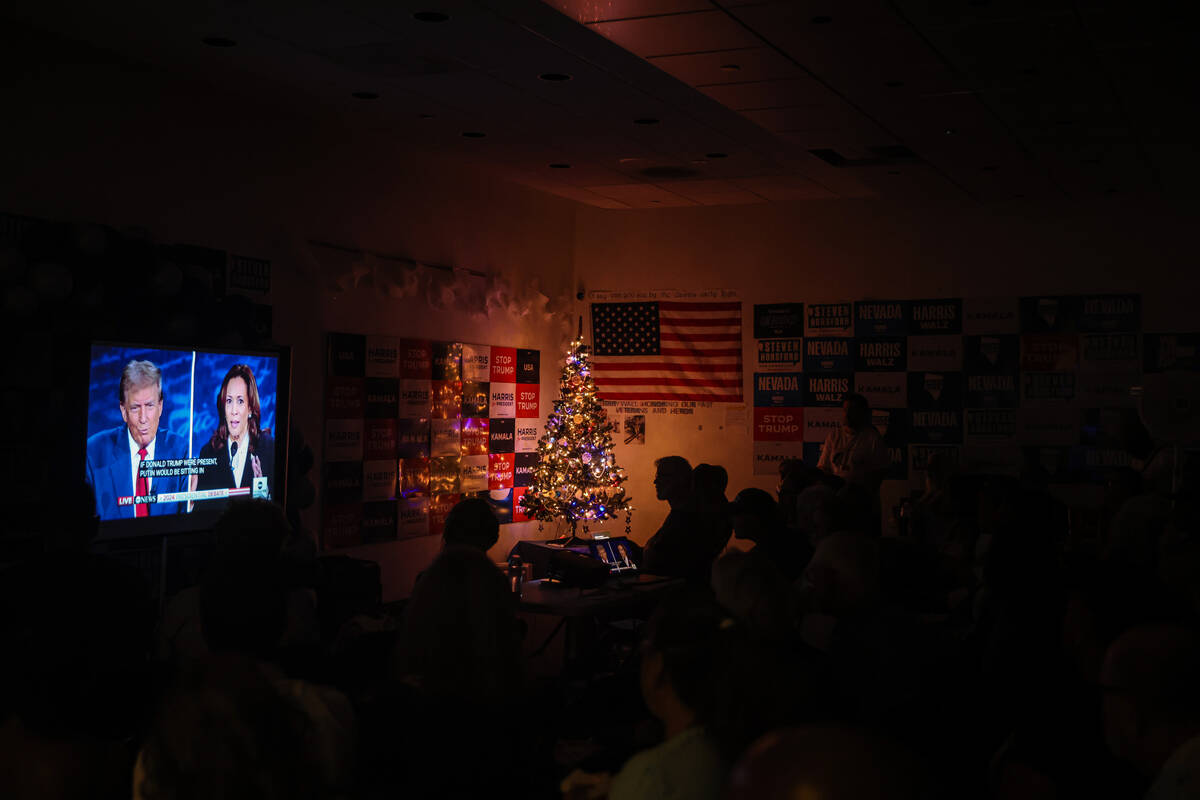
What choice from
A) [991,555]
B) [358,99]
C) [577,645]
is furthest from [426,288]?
[991,555]

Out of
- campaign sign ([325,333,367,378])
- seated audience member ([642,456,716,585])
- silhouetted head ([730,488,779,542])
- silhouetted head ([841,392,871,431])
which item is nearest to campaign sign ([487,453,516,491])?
campaign sign ([325,333,367,378])

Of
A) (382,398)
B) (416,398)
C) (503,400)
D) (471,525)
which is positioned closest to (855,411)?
(503,400)

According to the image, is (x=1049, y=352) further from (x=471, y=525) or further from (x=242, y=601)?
(x=242, y=601)

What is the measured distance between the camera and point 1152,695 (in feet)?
6.69

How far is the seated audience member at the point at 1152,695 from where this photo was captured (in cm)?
201

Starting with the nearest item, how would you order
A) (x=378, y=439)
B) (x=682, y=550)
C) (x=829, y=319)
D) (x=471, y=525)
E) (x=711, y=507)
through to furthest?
(x=471, y=525), (x=682, y=550), (x=711, y=507), (x=378, y=439), (x=829, y=319)

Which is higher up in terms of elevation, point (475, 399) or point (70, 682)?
point (475, 399)

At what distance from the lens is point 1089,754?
232 centimetres

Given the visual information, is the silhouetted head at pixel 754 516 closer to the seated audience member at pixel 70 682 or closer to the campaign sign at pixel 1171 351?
the seated audience member at pixel 70 682

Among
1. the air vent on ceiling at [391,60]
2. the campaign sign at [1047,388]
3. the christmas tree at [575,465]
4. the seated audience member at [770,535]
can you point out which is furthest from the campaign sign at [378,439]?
the campaign sign at [1047,388]

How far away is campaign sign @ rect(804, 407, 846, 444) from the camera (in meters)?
10.3

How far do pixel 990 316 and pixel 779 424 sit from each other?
2.19 metres

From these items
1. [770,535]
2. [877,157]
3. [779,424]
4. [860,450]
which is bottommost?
[770,535]

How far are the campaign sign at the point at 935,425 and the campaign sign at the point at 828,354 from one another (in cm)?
77
